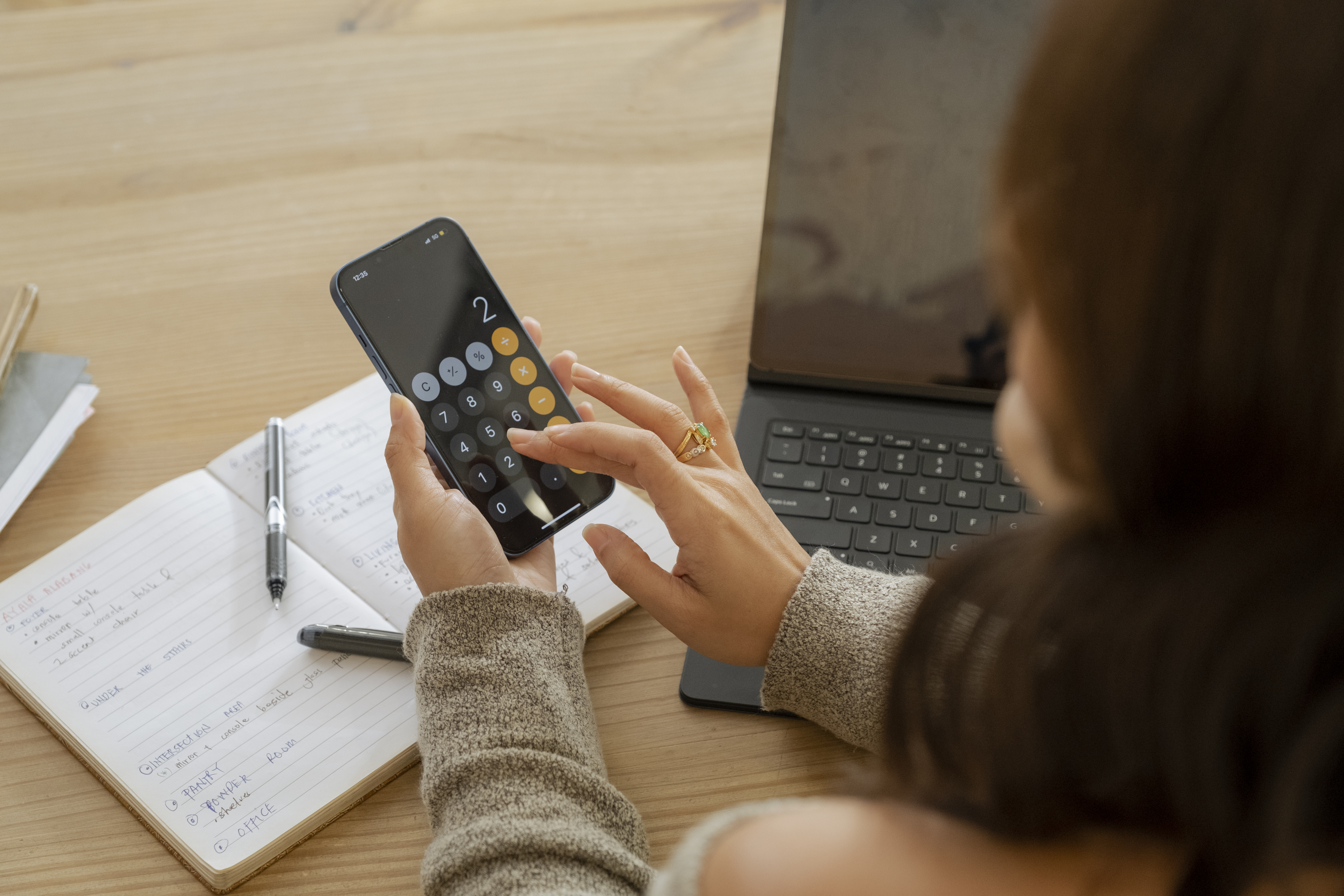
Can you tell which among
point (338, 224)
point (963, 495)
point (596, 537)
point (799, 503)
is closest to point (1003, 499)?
point (963, 495)

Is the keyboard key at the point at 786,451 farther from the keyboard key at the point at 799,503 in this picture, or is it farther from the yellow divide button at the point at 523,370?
the yellow divide button at the point at 523,370

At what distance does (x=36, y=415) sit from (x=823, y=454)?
1.71 feet

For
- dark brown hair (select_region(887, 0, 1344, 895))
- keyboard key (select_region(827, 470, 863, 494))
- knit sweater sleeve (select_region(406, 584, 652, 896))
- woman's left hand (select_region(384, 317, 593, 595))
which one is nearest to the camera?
dark brown hair (select_region(887, 0, 1344, 895))

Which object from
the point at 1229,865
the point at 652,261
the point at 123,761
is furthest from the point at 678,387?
the point at 1229,865

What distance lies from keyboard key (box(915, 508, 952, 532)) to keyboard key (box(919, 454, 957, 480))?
1.1 inches

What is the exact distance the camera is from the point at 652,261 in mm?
837

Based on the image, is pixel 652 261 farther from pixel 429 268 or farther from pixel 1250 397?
pixel 1250 397

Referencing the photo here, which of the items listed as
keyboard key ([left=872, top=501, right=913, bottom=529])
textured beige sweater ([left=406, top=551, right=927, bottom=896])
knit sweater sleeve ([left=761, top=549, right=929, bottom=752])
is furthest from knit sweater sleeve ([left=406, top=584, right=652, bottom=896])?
keyboard key ([left=872, top=501, right=913, bottom=529])

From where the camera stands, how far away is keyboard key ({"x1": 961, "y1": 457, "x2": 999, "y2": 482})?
67cm

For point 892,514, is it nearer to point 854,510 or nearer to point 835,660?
point 854,510

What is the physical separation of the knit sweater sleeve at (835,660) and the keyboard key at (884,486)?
10 cm

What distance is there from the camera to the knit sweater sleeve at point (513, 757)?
458 mm

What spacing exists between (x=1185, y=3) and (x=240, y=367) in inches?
26.3

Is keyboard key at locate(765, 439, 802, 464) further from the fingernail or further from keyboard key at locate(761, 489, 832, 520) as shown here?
the fingernail
